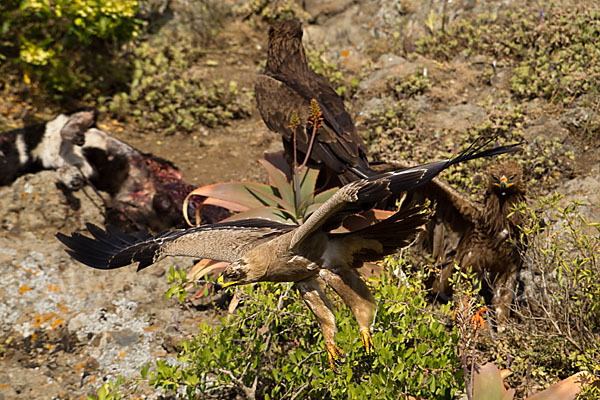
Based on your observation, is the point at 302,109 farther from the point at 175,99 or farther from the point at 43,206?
the point at 175,99

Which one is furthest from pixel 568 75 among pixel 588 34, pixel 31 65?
pixel 31 65

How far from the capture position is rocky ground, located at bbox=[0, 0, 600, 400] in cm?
377

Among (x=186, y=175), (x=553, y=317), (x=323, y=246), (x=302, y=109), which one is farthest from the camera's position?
(x=186, y=175)

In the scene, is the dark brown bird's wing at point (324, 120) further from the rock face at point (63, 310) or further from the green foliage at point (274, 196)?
the rock face at point (63, 310)

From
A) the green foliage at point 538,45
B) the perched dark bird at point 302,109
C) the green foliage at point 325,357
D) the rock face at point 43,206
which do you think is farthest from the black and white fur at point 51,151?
the green foliage at point 538,45

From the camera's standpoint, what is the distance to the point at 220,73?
23.5ft

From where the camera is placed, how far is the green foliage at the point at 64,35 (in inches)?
229

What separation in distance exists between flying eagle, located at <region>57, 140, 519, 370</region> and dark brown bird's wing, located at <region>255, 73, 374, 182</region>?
129cm

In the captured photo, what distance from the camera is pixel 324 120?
3678 mm

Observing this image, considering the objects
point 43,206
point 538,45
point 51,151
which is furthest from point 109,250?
point 538,45

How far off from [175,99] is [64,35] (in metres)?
1.72

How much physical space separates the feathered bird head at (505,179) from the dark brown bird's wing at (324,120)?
801 mm

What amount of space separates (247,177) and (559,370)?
11.2 ft

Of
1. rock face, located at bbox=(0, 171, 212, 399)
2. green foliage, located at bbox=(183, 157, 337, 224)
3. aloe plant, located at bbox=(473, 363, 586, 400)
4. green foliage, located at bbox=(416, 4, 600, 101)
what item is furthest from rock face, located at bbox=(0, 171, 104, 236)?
green foliage, located at bbox=(416, 4, 600, 101)
